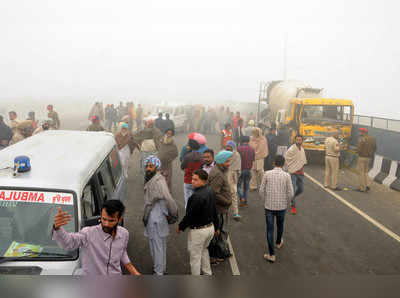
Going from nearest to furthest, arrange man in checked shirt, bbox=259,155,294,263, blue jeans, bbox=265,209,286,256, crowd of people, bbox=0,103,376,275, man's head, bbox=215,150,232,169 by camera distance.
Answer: crowd of people, bbox=0,103,376,275 → man's head, bbox=215,150,232,169 → man in checked shirt, bbox=259,155,294,263 → blue jeans, bbox=265,209,286,256

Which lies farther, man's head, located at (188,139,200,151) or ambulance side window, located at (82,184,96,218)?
man's head, located at (188,139,200,151)

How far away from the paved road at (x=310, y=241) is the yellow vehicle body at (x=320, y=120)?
14.8 ft

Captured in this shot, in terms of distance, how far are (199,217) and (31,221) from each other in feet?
6.44

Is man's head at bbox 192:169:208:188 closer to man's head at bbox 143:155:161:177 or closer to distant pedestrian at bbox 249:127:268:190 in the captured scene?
man's head at bbox 143:155:161:177

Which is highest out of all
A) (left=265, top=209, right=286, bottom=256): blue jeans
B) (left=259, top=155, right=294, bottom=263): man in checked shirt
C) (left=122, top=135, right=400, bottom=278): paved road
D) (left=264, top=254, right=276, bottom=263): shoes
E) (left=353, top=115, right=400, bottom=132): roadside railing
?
(left=353, top=115, right=400, bottom=132): roadside railing

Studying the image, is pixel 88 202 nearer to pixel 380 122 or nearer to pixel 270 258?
pixel 270 258

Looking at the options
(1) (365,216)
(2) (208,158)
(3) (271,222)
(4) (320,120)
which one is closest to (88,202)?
(2) (208,158)

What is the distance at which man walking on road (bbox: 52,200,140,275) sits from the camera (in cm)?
292

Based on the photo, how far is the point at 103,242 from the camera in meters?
3.00

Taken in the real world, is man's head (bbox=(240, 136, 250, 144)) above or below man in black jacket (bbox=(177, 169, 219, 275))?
above

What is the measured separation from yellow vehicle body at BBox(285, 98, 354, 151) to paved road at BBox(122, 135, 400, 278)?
4514 mm

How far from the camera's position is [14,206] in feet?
11.1

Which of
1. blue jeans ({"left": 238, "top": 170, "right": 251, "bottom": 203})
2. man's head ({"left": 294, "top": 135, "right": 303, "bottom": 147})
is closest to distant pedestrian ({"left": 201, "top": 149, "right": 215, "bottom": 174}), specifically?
blue jeans ({"left": 238, "top": 170, "right": 251, "bottom": 203})

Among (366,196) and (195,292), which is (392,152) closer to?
(366,196)
